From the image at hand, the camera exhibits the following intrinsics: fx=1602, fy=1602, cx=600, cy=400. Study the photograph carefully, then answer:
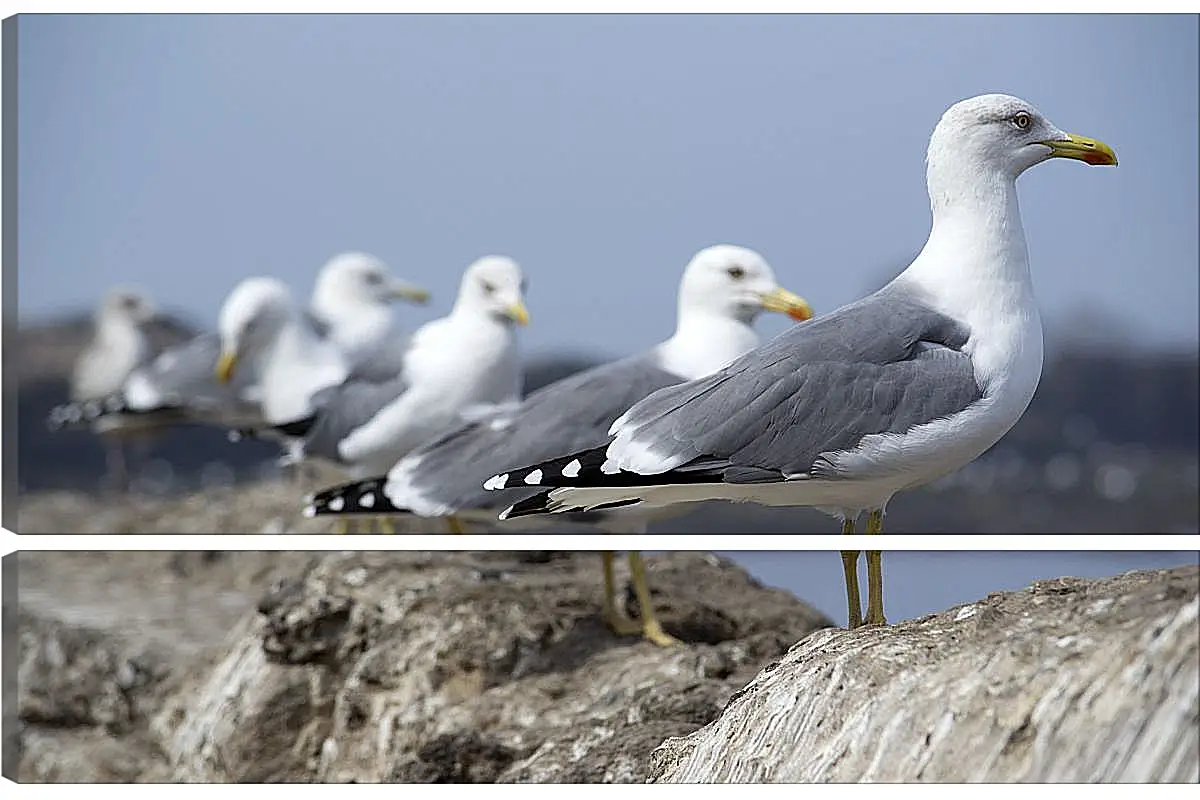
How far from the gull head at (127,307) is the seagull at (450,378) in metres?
2.58

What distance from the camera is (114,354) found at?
5.99 m

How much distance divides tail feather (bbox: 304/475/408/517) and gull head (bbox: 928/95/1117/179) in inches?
49.3

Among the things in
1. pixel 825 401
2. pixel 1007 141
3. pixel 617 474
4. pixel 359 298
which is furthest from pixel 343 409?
pixel 1007 141

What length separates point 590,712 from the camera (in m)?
2.83

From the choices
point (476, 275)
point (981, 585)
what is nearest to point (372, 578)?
point (476, 275)

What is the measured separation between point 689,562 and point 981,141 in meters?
1.71

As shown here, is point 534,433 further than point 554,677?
No

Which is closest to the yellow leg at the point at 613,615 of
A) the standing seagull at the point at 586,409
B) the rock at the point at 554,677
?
the rock at the point at 554,677

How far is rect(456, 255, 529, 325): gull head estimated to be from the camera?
136 inches

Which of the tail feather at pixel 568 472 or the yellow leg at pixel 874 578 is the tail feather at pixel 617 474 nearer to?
the tail feather at pixel 568 472

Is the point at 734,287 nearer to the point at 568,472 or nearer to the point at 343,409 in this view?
A: the point at 568,472

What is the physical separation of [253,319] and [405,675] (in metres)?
1.61

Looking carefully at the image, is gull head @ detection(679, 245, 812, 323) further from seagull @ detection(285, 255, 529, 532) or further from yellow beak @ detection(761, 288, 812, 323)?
seagull @ detection(285, 255, 529, 532)
